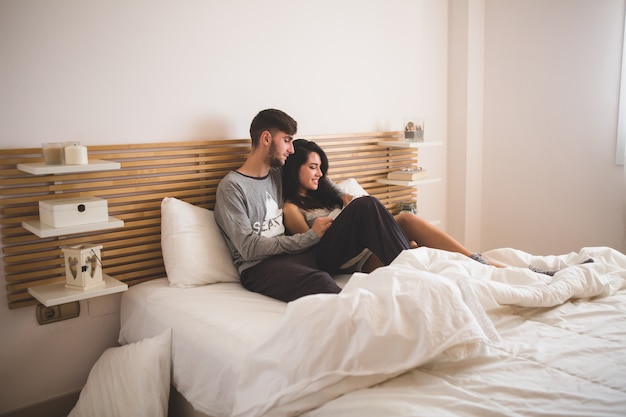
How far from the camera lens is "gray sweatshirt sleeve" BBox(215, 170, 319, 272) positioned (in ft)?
8.43

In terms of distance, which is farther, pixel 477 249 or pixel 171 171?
pixel 477 249

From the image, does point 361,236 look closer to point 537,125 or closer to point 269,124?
point 269,124

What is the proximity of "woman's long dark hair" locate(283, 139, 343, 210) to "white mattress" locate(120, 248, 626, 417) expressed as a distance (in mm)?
1085

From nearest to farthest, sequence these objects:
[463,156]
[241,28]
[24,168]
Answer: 1. [24,168]
2. [241,28]
3. [463,156]

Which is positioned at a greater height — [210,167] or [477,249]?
[210,167]

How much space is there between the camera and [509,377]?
1513 millimetres

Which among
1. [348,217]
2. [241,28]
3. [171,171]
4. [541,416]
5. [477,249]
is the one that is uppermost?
[241,28]

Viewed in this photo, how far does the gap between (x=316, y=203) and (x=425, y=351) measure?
1.64 m

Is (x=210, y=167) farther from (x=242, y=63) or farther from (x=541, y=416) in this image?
(x=541, y=416)

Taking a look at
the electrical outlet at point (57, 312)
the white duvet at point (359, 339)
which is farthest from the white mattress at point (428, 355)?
the electrical outlet at point (57, 312)

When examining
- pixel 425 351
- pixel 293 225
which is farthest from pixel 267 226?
pixel 425 351

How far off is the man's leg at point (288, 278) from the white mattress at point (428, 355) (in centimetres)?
40

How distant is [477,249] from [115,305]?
2.93m

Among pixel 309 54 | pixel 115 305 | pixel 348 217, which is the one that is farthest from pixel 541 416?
pixel 309 54
